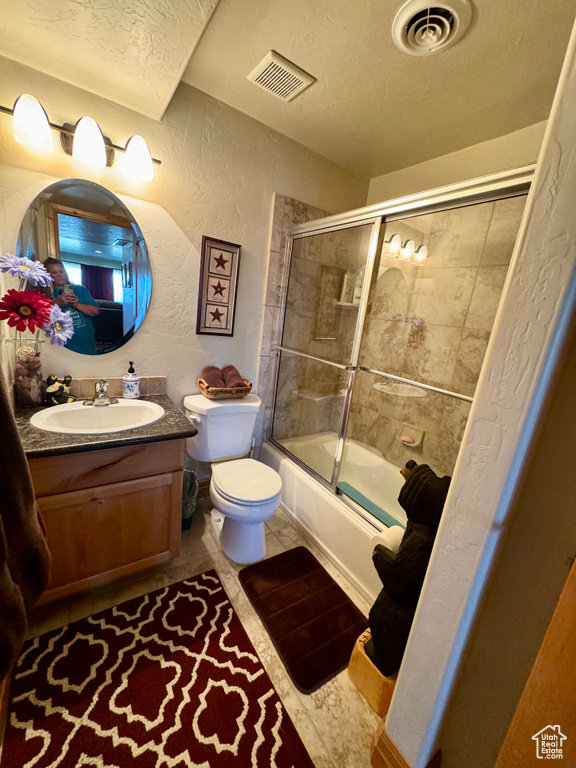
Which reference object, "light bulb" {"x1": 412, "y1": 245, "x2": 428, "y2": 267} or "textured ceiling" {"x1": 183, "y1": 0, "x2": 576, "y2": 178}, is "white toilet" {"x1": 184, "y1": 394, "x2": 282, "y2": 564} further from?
"textured ceiling" {"x1": 183, "y1": 0, "x2": 576, "y2": 178}

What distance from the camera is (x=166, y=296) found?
1.71 meters

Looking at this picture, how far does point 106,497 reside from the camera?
1238mm

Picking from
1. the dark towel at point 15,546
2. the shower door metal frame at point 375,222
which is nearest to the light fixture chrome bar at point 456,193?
the shower door metal frame at point 375,222

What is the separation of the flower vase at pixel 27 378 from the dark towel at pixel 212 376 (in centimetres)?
80

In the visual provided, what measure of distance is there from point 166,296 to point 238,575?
5.19 ft

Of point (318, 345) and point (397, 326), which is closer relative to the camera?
point (397, 326)

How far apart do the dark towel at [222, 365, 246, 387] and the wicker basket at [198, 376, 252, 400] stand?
0.13ft

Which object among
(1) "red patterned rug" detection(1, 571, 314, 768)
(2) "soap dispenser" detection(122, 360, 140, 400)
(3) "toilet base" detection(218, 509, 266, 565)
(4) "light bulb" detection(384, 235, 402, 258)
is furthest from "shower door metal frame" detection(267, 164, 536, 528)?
(2) "soap dispenser" detection(122, 360, 140, 400)

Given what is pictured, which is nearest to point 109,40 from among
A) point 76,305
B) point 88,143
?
point 88,143

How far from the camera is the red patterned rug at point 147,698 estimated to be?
0.92 meters

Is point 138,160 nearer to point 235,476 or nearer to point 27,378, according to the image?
point 27,378

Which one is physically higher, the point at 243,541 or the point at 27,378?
the point at 27,378

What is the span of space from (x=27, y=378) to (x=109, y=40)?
136cm

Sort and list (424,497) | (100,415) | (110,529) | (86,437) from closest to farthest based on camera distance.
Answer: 1. (424,497)
2. (86,437)
3. (110,529)
4. (100,415)
